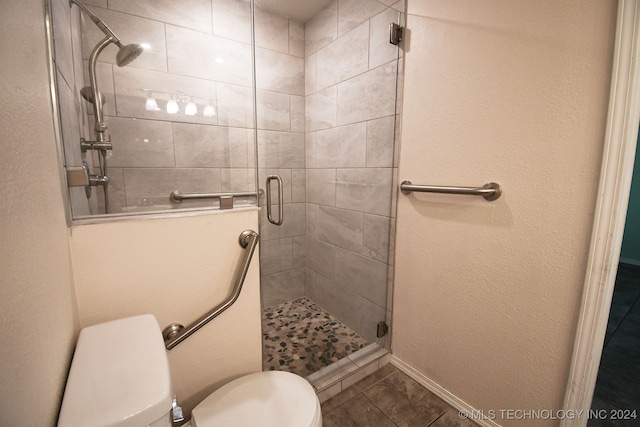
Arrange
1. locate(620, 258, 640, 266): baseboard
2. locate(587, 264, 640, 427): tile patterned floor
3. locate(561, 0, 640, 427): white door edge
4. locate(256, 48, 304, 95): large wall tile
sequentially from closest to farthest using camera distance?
locate(561, 0, 640, 427): white door edge → locate(587, 264, 640, 427): tile patterned floor → locate(256, 48, 304, 95): large wall tile → locate(620, 258, 640, 266): baseboard

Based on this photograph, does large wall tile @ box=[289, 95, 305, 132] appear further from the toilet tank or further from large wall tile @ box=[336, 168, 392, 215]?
the toilet tank

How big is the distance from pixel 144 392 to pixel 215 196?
771 mm

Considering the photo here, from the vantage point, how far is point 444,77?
1.21 meters

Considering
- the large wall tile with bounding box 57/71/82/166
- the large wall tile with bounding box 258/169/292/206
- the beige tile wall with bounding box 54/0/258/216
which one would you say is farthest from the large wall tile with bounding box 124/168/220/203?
the large wall tile with bounding box 258/169/292/206

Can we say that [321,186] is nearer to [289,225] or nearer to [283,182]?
[283,182]

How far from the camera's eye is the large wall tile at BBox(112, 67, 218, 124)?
1.35 meters

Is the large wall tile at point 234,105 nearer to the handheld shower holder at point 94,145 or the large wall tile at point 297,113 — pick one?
the large wall tile at point 297,113

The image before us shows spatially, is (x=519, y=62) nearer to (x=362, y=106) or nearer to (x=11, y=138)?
(x=362, y=106)

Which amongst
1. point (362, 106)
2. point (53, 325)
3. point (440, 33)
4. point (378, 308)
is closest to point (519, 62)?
point (440, 33)

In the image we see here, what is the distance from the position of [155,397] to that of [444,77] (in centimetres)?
149

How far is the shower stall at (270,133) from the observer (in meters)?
1.15

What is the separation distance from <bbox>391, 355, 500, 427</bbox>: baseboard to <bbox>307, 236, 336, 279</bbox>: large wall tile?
0.75 meters

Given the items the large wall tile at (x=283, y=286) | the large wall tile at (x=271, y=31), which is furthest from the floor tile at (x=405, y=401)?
the large wall tile at (x=271, y=31)

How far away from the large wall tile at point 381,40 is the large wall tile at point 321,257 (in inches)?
50.1
